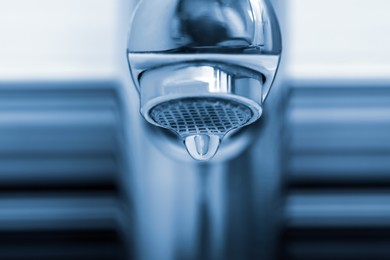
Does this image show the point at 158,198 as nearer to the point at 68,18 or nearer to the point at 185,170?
the point at 185,170

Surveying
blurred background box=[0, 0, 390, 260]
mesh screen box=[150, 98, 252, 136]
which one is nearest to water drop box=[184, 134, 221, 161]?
mesh screen box=[150, 98, 252, 136]

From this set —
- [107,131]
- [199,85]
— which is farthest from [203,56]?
[107,131]

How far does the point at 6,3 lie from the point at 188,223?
459 mm

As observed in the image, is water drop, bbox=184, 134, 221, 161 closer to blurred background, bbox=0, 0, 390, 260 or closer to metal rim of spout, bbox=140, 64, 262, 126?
metal rim of spout, bbox=140, 64, 262, 126

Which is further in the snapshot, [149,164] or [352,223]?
[352,223]

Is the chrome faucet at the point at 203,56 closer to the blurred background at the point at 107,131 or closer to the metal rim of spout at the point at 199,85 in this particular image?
the metal rim of spout at the point at 199,85

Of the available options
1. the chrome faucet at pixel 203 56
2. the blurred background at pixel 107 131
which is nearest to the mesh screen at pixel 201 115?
the chrome faucet at pixel 203 56

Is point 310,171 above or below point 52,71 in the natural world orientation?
below

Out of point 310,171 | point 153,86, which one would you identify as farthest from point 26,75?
point 153,86

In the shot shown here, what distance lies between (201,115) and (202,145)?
21mm

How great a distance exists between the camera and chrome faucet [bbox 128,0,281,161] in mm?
281

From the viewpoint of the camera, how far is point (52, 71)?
756 millimetres

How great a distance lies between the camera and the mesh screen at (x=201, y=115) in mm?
300

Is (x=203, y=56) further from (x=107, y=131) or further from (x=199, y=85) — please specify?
(x=107, y=131)
